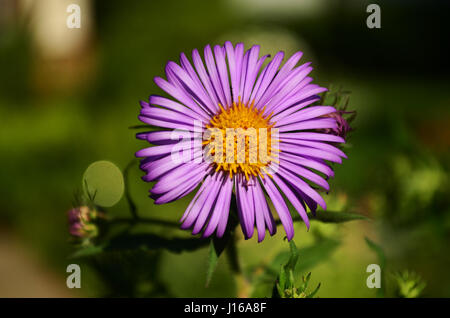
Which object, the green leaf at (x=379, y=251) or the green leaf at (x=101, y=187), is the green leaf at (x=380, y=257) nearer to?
the green leaf at (x=379, y=251)

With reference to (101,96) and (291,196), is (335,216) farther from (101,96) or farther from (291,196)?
(101,96)

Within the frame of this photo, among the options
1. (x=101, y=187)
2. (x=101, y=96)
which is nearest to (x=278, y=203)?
(x=101, y=187)

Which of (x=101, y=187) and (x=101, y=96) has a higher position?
(x=101, y=96)

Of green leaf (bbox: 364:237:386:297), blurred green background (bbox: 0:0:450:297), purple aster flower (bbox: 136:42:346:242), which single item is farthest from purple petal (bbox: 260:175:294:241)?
blurred green background (bbox: 0:0:450:297)

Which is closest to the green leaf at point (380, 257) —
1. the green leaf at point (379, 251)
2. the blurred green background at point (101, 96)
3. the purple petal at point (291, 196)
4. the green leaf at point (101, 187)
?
the green leaf at point (379, 251)

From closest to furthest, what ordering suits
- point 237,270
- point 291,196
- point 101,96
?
point 291,196 < point 237,270 < point 101,96

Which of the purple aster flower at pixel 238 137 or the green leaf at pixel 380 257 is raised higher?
the purple aster flower at pixel 238 137

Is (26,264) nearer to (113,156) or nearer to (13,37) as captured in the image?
(113,156)
